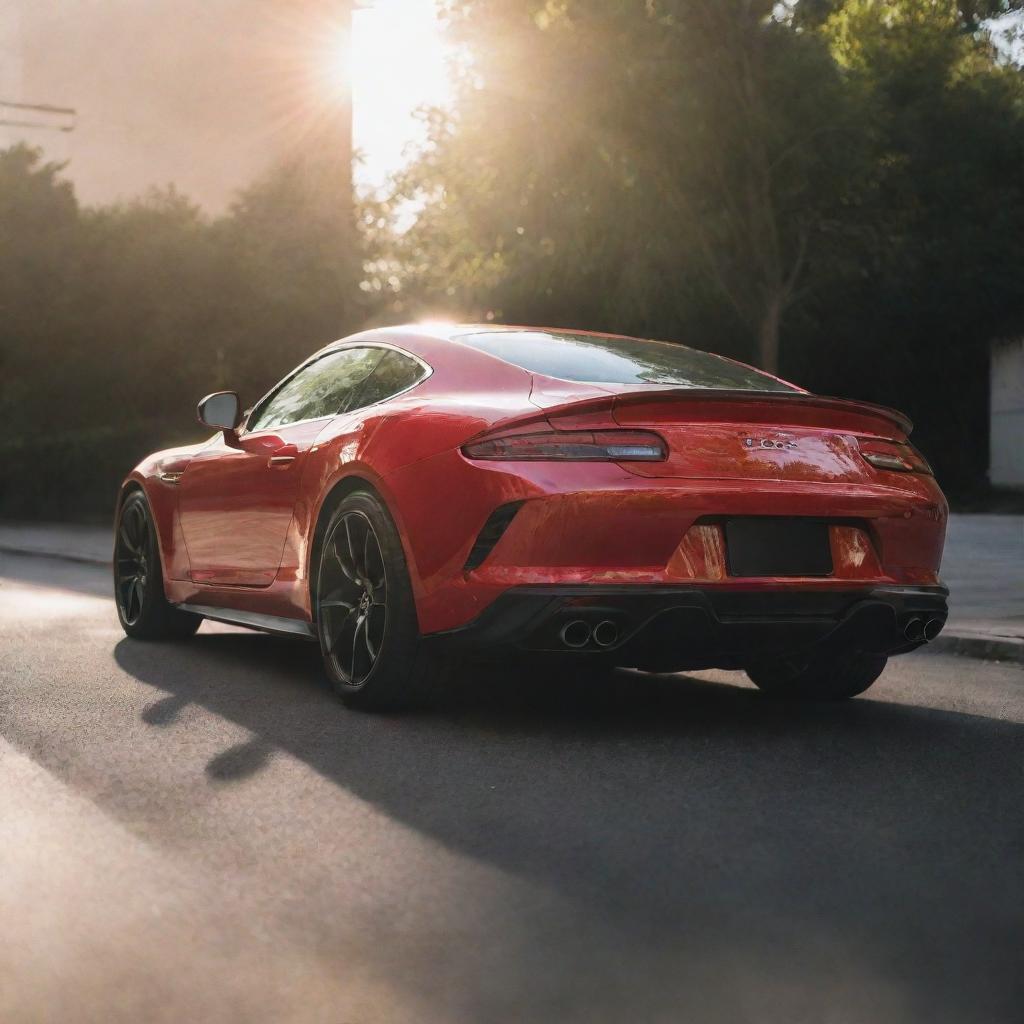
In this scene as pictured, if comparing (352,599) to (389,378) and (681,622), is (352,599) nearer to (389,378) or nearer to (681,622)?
(389,378)

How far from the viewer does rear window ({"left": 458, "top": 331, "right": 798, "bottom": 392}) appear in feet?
18.9

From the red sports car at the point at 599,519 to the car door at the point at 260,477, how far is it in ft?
0.33

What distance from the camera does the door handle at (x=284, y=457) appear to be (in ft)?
21.5

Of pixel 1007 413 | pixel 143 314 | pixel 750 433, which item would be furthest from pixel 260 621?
pixel 143 314

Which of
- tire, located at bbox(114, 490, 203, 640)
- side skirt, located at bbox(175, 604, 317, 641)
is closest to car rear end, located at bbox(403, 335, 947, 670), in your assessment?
side skirt, located at bbox(175, 604, 317, 641)

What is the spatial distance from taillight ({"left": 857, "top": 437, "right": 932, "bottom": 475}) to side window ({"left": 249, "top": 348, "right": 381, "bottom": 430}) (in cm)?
192

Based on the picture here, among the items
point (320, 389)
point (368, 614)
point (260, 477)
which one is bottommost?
point (368, 614)

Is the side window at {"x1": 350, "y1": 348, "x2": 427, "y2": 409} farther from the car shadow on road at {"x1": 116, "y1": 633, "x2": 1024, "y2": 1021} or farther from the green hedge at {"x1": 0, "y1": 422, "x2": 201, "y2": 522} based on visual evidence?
the green hedge at {"x1": 0, "y1": 422, "x2": 201, "y2": 522}

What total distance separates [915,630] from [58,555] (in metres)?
14.8

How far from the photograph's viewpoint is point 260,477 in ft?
22.5

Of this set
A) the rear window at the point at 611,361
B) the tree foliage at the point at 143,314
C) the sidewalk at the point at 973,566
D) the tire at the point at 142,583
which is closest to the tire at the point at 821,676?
the rear window at the point at 611,361

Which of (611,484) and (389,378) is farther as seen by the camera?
(389,378)

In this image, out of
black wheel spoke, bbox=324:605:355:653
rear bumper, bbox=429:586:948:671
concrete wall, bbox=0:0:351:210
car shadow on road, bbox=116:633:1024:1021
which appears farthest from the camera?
concrete wall, bbox=0:0:351:210

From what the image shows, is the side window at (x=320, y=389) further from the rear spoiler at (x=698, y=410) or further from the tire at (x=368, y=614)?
the rear spoiler at (x=698, y=410)
